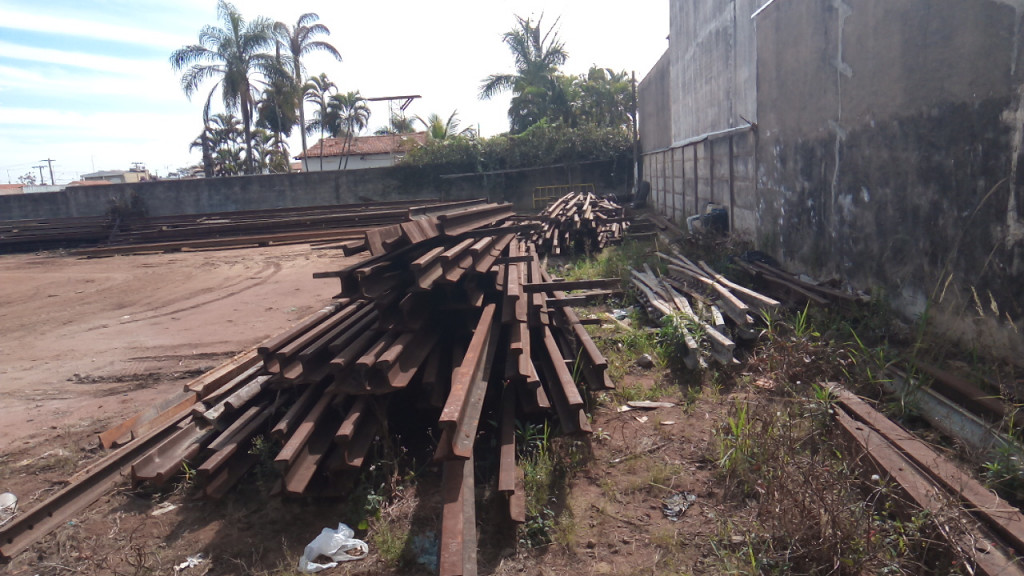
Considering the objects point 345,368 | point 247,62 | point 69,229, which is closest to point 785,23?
point 345,368

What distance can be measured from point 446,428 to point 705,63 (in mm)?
11346

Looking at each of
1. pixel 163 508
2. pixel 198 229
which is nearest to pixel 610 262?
pixel 163 508

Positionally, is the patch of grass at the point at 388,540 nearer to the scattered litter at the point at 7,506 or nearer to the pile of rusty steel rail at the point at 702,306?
the scattered litter at the point at 7,506

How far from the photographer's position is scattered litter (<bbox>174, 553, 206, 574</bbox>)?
3.19 meters

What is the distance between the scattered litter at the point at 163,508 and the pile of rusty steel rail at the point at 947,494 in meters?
3.92

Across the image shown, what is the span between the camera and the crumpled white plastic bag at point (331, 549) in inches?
123

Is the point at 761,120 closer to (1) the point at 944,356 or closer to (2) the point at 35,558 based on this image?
(1) the point at 944,356

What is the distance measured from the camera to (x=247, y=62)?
28328 mm

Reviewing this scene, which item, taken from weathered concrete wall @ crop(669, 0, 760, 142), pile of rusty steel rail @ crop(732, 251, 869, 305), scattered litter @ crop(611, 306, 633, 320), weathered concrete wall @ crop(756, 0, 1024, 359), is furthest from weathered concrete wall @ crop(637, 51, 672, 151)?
scattered litter @ crop(611, 306, 633, 320)

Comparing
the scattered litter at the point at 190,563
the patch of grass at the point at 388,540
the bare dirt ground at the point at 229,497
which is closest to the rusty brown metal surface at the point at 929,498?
the bare dirt ground at the point at 229,497

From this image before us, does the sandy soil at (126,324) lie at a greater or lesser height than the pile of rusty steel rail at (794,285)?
lesser

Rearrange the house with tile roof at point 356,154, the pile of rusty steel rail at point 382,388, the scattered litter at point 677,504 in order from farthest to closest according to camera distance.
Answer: the house with tile roof at point 356,154
the pile of rusty steel rail at point 382,388
the scattered litter at point 677,504

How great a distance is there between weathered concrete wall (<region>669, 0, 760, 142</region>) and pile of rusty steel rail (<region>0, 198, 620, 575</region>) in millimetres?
6292

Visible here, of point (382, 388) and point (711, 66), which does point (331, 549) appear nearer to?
point (382, 388)
